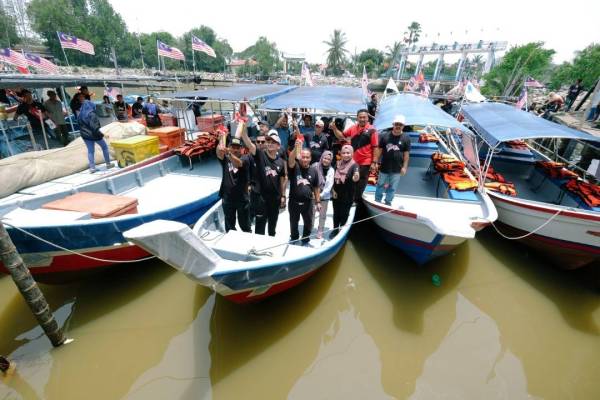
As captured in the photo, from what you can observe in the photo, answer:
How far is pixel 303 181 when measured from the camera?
4.14 meters

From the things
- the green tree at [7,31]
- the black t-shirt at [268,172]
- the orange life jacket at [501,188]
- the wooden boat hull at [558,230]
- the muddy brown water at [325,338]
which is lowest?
the muddy brown water at [325,338]

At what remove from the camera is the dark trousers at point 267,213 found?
4.32 meters

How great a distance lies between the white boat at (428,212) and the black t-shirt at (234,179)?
8.38ft

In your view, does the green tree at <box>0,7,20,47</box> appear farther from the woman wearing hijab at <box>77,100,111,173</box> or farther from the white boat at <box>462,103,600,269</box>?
the white boat at <box>462,103,600,269</box>

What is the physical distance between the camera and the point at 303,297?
4.82 m

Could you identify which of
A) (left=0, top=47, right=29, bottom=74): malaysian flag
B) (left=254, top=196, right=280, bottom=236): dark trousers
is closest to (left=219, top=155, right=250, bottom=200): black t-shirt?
(left=254, top=196, right=280, bottom=236): dark trousers

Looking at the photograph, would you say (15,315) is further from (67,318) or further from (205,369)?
(205,369)

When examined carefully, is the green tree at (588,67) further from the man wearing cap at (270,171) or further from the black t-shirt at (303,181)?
the man wearing cap at (270,171)

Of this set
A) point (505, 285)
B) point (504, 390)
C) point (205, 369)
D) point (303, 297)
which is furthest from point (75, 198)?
point (505, 285)

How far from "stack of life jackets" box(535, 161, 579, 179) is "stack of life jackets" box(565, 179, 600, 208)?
0.45 meters

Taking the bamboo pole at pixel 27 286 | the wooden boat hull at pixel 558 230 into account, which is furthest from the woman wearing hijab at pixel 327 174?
the wooden boat hull at pixel 558 230

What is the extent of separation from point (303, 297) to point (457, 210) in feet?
11.2

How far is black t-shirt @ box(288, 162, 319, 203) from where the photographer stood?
413 centimetres

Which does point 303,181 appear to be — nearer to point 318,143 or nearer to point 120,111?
point 318,143
